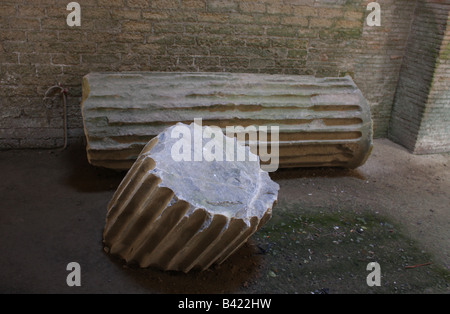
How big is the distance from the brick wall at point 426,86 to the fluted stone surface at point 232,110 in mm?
1296

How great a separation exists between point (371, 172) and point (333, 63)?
1.68 metres

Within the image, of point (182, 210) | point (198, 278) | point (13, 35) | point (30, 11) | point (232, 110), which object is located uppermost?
point (30, 11)

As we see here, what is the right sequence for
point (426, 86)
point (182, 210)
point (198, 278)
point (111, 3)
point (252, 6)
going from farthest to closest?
point (426, 86) < point (252, 6) < point (111, 3) < point (198, 278) < point (182, 210)

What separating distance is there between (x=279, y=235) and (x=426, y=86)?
3490mm

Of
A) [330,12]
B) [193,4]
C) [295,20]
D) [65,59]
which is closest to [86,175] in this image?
[65,59]

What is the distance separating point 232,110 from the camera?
452 cm

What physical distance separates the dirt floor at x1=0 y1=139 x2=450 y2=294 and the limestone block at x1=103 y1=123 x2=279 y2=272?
0.59 ft

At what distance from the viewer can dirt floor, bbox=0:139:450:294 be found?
2936mm

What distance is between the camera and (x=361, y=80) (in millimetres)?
5898

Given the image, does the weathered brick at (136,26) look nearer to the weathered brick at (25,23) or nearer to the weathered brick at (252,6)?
the weathered brick at (25,23)

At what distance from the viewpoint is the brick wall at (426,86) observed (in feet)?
17.4

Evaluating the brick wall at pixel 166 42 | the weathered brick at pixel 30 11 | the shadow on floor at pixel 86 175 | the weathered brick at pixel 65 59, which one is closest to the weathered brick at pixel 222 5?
the brick wall at pixel 166 42

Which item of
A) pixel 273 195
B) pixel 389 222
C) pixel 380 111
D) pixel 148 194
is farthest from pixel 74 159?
pixel 380 111

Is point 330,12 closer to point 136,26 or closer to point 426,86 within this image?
point 426,86
